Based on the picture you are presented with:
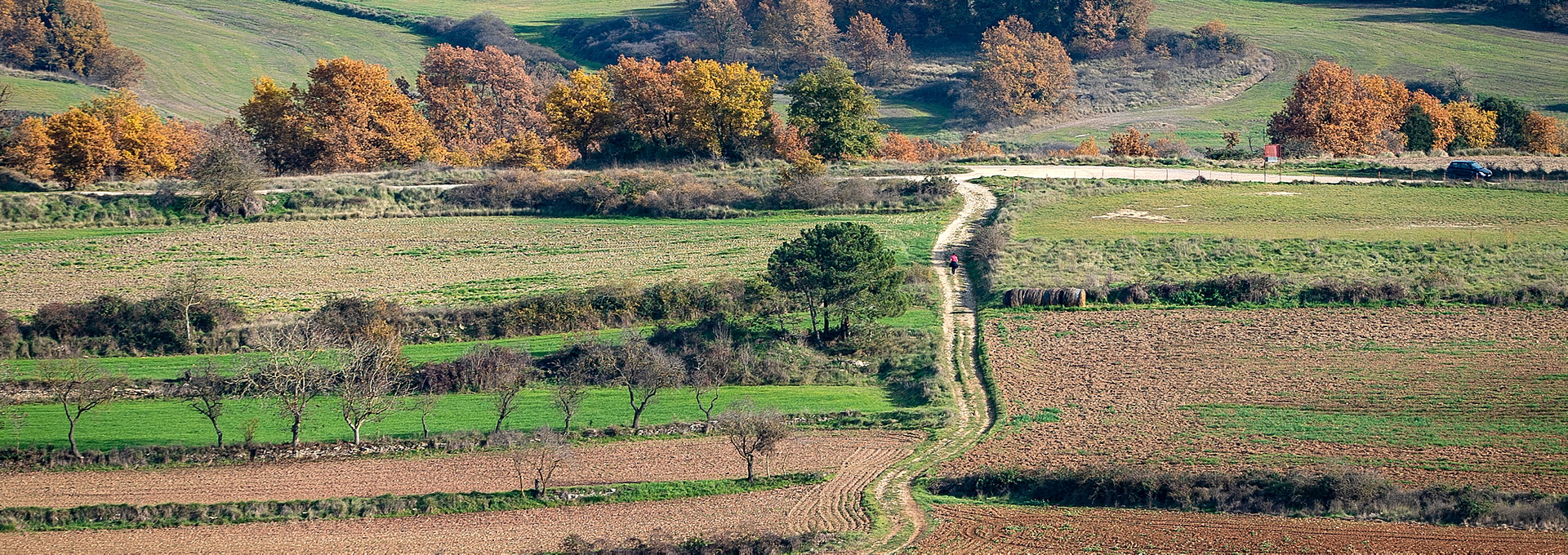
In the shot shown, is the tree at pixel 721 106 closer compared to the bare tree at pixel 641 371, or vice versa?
the bare tree at pixel 641 371

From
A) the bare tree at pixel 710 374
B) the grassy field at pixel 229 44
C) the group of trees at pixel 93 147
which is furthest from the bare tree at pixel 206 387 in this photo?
the grassy field at pixel 229 44

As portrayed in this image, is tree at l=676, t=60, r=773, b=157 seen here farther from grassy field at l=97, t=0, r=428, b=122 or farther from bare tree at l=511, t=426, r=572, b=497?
grassy field at l=97, t=0, r=428, b=122

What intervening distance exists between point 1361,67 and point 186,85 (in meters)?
102

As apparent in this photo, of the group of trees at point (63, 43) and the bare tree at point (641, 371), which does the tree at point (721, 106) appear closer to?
the bare tree at point (641, 371)

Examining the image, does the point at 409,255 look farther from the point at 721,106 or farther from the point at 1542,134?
the point at 1542,134

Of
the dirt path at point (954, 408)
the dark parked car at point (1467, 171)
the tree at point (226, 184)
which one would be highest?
the tree at point (226, 184)

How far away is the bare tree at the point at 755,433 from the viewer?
3666cm

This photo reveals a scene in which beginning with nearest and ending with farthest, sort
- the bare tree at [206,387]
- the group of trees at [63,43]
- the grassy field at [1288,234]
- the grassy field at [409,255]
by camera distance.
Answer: the bare tree at [206,387] < the grassy field at [409,255] < the grassy field at [1288,234] < the group of trees at [63,43]

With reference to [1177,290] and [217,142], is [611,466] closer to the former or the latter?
[1177,290]

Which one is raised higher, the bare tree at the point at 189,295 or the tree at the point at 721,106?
the tree at the point at 721,106

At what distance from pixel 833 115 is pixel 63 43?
74.0 meters

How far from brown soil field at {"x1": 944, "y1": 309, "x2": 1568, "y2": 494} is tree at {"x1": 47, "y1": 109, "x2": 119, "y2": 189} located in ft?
160

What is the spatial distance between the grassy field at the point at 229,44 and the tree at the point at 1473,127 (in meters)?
88.7

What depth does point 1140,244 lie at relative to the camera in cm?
6184
